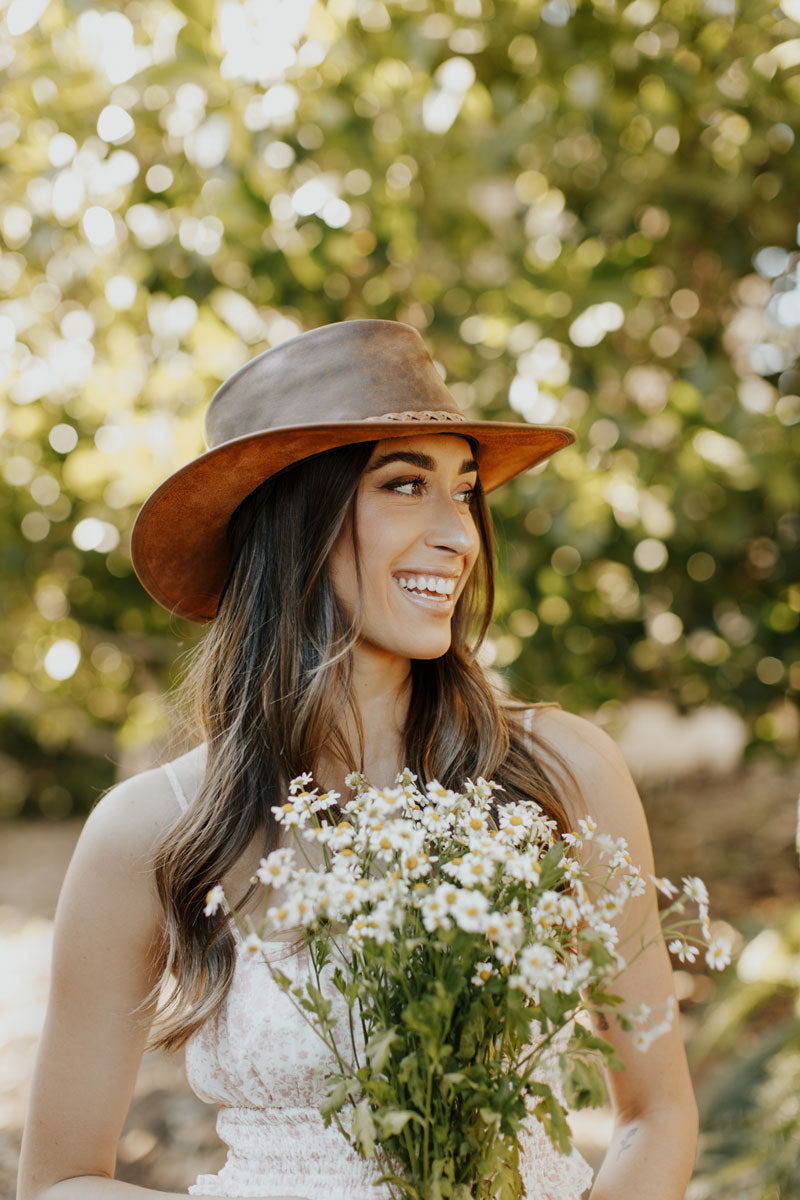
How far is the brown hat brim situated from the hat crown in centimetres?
3

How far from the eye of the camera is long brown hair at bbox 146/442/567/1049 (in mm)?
1961

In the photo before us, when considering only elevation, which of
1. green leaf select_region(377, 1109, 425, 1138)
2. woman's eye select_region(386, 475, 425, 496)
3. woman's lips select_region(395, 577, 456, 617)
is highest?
woman's eye select_region(386, 475, 425, 496)

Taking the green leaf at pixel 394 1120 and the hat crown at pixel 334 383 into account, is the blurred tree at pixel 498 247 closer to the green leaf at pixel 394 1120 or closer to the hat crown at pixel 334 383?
the hat crown at pixel 334 383

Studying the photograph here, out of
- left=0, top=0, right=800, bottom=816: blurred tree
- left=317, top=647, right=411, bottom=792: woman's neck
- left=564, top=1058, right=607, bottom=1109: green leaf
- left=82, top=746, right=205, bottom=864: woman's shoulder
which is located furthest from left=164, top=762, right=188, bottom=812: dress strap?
left=0, top=0, right=800, bottom=816: blurred tree

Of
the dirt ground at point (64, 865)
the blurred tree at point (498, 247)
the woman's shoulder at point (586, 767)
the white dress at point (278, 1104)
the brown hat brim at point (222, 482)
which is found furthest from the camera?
the dirt ground at point (64, 865)

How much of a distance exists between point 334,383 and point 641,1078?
4.35 feet

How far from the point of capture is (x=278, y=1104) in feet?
6.21

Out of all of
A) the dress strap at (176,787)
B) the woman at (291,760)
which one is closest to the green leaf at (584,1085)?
the woman at (291,760)

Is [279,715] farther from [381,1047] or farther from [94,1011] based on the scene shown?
[381,1047]

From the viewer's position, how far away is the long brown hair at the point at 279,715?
196 centimetres

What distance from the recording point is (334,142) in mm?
3234

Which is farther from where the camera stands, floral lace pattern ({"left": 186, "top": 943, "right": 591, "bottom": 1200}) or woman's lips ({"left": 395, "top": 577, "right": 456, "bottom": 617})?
woman's lips ({"left": 395, "top": 577, "right": 456, "bottom": 617})

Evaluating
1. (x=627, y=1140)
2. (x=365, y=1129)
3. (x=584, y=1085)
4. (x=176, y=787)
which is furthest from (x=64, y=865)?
(x=584, y=1085)

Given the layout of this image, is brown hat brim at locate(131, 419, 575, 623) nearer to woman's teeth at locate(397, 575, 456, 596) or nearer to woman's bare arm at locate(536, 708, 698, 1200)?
woman's teeth at locate(397, 575, 456, 596)
